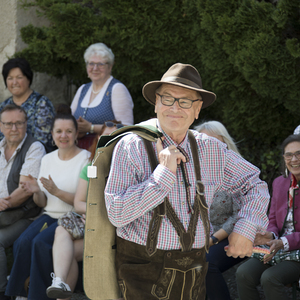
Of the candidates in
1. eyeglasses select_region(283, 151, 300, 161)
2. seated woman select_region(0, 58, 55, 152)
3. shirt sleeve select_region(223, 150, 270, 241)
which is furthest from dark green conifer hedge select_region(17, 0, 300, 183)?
shirt sleeve select_region(223, 150, 270, 241)

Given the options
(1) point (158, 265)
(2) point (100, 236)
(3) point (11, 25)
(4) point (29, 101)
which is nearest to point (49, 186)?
(4) point (29, 101)

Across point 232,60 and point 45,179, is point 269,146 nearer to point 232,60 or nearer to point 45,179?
point 232,60

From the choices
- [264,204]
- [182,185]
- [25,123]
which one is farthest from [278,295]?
[25,123]

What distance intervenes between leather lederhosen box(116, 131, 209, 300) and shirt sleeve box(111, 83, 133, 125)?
2.45 metres

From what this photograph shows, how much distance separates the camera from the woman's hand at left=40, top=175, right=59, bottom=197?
12.6 feet

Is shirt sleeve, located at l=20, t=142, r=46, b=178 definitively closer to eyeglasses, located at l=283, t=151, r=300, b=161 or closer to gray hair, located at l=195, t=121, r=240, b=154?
gray hair, located at l=195, t=121, r=240, b=154

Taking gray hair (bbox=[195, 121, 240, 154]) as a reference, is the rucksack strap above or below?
below

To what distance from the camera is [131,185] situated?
1.99 m

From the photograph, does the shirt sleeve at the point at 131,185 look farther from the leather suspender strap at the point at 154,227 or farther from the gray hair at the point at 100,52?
the gray hair at the point at 100,52

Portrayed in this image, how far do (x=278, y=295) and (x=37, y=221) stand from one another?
2245mm

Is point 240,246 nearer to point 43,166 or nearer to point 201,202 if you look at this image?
point 201,202

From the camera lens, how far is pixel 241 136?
4.95 meters

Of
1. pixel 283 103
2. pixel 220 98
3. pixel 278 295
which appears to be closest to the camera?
pixel 278 295

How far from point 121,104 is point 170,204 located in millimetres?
2618
